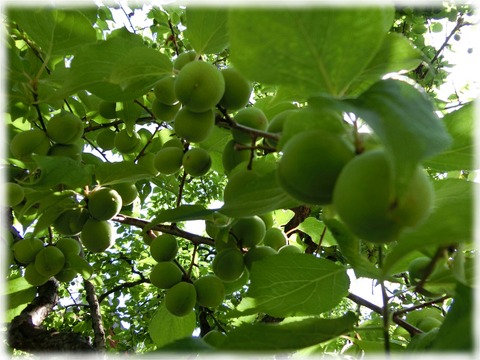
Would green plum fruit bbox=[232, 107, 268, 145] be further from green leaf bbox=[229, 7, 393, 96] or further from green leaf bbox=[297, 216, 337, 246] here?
green leaf bbox=[297, 216, 337, 246]

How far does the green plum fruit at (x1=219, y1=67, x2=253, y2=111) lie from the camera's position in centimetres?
125

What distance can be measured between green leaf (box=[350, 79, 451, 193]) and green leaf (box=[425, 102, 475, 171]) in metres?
0.37

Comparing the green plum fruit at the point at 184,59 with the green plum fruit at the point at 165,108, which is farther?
the green plum fruit at the point at 165,108

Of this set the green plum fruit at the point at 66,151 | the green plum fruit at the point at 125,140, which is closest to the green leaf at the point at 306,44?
the green plum fruit at the point at 66,151

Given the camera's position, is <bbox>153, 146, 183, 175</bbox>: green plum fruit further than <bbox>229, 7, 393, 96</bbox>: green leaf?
Yes

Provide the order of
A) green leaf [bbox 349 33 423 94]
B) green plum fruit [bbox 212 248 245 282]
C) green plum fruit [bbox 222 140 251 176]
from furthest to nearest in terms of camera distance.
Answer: green plum fruit [bbox 212 248 245 282] < green plum fruit [bbox 222 140 251 176] < green leaf [bbox 349 33 423 94]

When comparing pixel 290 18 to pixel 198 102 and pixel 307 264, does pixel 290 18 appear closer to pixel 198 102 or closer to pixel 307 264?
pixel 198 102

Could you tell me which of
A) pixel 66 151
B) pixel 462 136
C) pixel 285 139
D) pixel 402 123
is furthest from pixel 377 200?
pixel 66 151

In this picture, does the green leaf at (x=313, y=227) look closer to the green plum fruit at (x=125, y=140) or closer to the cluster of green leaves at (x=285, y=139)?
the cluster of green leaves at (x=285, y=139)

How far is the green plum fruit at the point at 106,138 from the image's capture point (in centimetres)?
204

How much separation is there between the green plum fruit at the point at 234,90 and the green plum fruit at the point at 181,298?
0.72m

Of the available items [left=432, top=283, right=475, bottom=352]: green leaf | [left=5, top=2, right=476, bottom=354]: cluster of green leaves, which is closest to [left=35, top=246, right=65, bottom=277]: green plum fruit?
[left=5, top=2, right=476, bottom=354]: cluster of green leaves

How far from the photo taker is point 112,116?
1.90m

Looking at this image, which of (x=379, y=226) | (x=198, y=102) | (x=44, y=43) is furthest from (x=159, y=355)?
(x=44, y=43)
